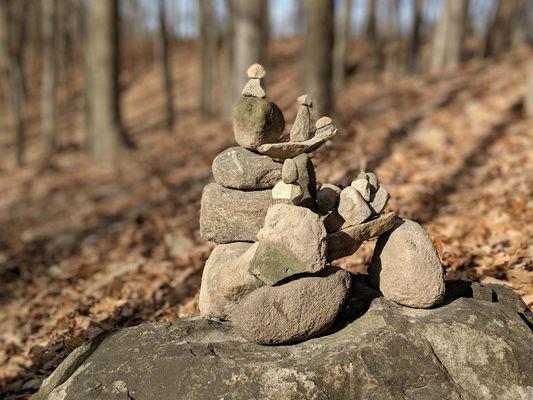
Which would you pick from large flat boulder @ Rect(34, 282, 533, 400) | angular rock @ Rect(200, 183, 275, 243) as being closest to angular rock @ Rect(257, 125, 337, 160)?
angular rock @ Rect(200, 183, 275, 243)

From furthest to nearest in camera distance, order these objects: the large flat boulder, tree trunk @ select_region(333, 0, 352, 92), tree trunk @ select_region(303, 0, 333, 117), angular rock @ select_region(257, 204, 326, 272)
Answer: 1. tree trunk @ select_region(333, 0, 352, 92)
2. tree trunk @ select_region(303, 0, 333, 117)
3. angular rock @ select_region(257, 204, 326, 272)
4. the large flat boulder

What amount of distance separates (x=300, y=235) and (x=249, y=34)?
26.2ft

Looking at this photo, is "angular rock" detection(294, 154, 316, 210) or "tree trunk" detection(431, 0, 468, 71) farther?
"tree trunk" detection(431, 0, 468, 71)

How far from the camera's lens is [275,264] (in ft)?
9.66

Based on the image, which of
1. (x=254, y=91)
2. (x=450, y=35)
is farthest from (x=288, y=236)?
(x=450, y=35)

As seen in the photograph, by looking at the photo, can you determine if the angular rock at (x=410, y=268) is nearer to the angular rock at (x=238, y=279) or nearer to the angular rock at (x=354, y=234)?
the angular rock at (x=354, y=234)

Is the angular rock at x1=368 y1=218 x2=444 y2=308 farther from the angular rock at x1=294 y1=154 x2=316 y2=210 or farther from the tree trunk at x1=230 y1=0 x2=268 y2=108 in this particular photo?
the tree trunk at x1=230 y1=0 x2=268 y2=108

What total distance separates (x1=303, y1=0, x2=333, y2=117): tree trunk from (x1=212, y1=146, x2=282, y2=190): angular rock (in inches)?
211

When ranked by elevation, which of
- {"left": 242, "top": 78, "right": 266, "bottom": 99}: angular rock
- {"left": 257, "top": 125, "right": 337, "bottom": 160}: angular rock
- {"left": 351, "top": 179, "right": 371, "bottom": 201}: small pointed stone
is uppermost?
{"left": 242, "top": 78, "right": 266, "bottom": 99}: angular rock

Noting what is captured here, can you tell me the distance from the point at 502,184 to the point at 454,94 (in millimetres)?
4919

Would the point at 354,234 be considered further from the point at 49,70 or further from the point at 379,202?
the point at 49,70

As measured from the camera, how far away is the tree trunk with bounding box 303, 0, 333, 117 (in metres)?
8.48

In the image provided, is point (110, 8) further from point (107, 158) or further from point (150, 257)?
point (150, 257)

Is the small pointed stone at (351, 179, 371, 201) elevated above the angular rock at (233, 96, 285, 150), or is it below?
below
